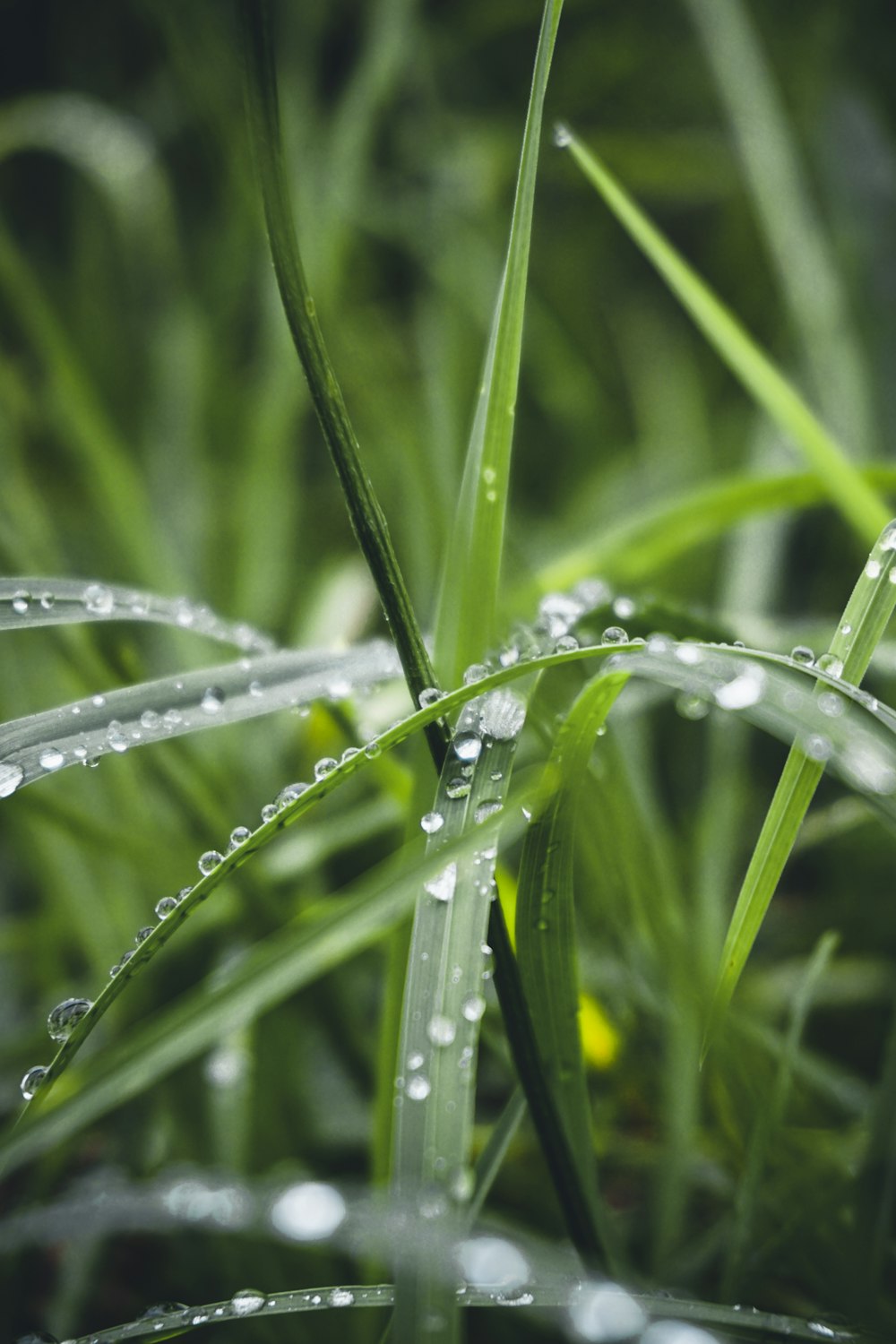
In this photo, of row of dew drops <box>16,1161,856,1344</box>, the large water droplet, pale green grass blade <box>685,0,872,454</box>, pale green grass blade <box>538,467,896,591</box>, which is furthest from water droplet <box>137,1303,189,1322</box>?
pale green grass blade <box>685,0,872,454</box>

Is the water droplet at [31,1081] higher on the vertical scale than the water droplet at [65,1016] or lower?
lower

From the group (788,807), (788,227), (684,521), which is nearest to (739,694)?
(788,807)

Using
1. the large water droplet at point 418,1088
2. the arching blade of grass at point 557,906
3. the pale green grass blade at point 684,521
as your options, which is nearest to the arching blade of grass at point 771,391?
the pale green grass blade at point 684,521

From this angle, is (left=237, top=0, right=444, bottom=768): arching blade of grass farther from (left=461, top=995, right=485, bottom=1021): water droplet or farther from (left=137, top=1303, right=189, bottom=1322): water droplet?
(left=137, top=1303, right=189, bottom=1322): water droplet

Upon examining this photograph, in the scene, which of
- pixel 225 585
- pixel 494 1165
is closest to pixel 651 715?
pixel 225 585

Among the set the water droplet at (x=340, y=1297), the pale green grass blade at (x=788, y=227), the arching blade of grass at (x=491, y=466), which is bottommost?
the water droplet at (x=340, y=1297)

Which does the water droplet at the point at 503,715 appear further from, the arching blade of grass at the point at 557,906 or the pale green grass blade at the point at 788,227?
the pale green grass blade at the point at 788,227

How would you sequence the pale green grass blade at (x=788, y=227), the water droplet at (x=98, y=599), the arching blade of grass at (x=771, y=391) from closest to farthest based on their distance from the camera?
the water droplet at (x=98, y=599)
the arching blade of grass at (x=771, y=391)
the pale green grass blade at (x=788, y=227)

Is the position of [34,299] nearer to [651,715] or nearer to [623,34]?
[651,715]
